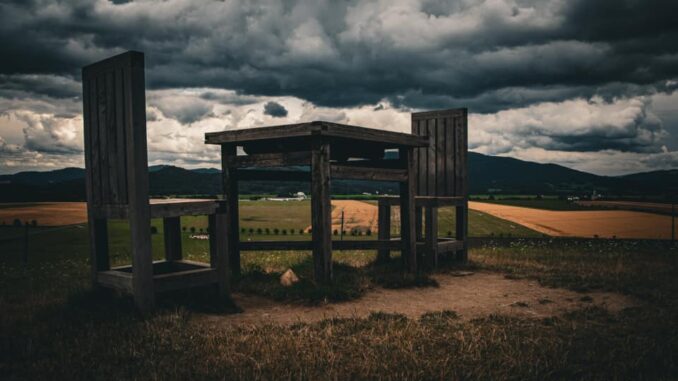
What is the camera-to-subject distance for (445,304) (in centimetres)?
619

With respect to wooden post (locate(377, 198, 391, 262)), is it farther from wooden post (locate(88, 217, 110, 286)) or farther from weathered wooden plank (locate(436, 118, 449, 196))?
wooden post (locate(88, 217, 110, 286))

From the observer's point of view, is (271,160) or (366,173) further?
(366,173)

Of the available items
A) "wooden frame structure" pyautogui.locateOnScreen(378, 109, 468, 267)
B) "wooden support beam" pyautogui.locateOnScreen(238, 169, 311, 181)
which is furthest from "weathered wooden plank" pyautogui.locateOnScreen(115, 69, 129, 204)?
"wooden frame structure" pyautogui.locateOnScreen(378, 109, 468, 267)

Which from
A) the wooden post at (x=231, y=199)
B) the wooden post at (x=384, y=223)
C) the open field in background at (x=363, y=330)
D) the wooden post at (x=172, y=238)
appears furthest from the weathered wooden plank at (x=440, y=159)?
the wooden post at (x=172, y=238)

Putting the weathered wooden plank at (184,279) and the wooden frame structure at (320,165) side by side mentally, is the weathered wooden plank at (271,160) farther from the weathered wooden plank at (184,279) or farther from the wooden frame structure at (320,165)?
the weathered wooden plank at (184,279)

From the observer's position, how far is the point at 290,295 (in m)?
6.34

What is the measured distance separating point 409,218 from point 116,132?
15.8 feet

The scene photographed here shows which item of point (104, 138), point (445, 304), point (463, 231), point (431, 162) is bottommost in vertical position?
point (445, 304)

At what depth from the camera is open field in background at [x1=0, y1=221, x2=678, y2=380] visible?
11.9 ft

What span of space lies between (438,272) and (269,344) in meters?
5.13

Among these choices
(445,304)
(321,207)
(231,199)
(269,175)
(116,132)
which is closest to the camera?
(116,132)

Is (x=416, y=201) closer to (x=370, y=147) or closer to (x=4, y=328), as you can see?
(x=370, y=147)

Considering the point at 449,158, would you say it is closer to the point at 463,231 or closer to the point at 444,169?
the point at 444,169

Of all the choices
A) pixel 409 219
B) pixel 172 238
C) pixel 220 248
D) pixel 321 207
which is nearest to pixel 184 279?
pixel 220 248
